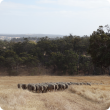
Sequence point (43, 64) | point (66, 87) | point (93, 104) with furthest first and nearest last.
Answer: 1. point (43, 64)
2. point (66, 87)
3. point (93, 104)

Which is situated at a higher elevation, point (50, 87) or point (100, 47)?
point (100, 47)

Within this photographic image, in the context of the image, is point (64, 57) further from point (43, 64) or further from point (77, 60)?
point (43, 64)

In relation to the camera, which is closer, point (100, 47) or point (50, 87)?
point (50, 87)

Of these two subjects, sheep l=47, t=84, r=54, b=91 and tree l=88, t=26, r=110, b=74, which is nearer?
sheep l=47, t=84, r=54, b=91

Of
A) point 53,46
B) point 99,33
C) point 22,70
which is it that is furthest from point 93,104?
point 53,46

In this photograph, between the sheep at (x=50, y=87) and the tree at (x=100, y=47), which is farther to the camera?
the tree at (x=100, y=47)

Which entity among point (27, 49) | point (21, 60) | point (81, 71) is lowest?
point (81, 71)

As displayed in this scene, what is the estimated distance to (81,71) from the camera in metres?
34.5

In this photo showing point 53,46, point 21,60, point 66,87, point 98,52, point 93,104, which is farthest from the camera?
point 53,46

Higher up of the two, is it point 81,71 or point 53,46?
point 53,46

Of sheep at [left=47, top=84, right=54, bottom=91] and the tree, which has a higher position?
the tree

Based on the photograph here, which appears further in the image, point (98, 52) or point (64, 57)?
point (64, 57)

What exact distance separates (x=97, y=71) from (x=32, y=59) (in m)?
14.2

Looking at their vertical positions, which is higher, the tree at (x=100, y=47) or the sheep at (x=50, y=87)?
the tree at (x=100, y=47)
